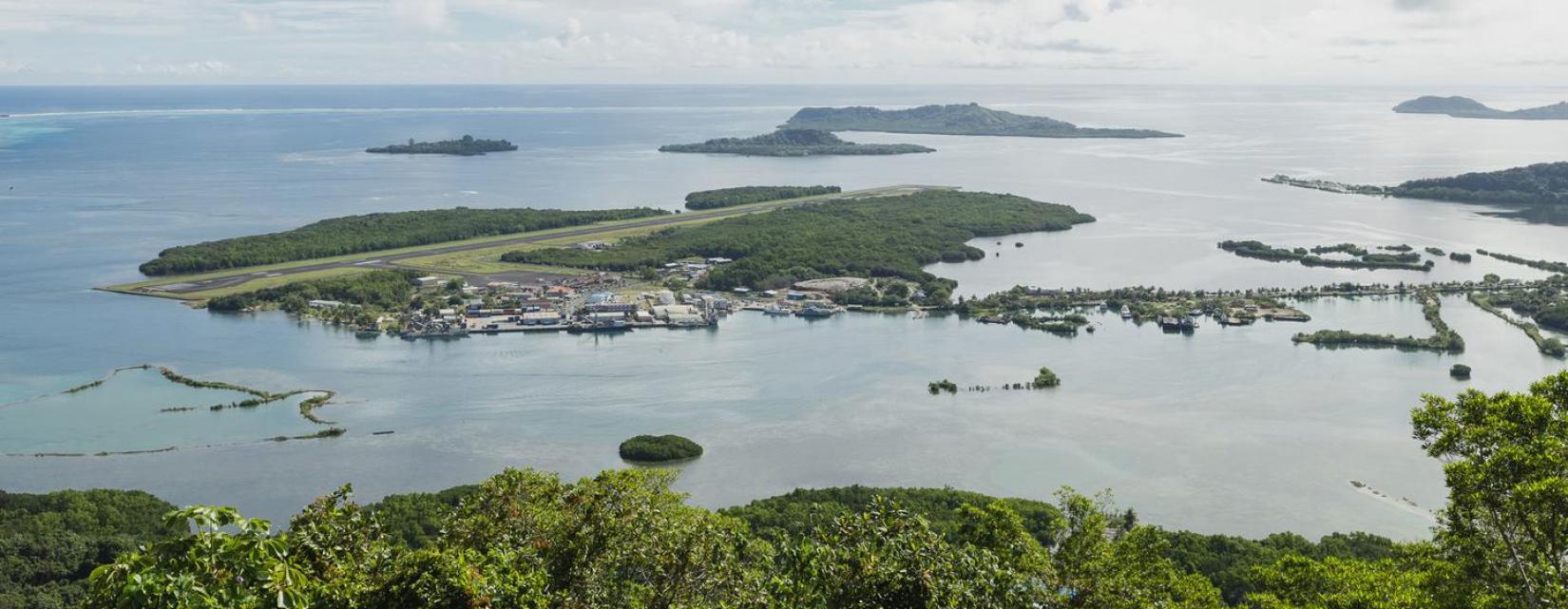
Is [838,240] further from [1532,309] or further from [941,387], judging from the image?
[1532,309]

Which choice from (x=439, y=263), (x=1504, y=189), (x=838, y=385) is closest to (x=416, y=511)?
(x=838, y=385)

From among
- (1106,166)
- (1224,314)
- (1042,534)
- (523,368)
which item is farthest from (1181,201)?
(1042,534)

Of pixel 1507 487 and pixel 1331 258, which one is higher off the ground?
pixel 1507 487

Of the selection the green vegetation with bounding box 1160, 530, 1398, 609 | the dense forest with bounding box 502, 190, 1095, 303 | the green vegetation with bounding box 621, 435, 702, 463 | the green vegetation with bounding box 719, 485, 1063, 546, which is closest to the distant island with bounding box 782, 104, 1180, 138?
the dense forest with bounding box 502, 190, 1095, 303

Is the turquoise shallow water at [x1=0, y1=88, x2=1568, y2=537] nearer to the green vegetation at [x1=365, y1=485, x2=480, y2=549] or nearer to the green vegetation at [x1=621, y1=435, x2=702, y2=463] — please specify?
the green vegetation at [x1=621, y1=435, x2=702, y2=463]

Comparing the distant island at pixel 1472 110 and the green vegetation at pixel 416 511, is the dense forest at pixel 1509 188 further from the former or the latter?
the distant island at pixel 1472 110
